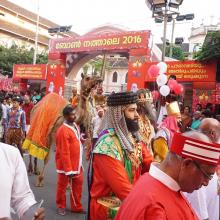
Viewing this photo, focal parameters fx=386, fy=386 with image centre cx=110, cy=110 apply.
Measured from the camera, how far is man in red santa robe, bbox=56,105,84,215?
552 centimetres

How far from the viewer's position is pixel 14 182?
2.06 m

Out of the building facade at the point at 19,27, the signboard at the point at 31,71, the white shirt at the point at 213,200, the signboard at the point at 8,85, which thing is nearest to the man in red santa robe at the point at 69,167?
the white shirt at the point at 213,200

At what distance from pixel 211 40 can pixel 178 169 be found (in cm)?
1355

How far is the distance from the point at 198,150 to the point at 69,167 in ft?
13.1

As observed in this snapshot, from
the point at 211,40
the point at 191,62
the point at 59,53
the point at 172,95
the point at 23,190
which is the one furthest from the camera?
the point at 59,53

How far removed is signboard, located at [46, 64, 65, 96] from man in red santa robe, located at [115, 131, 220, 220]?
810 inches

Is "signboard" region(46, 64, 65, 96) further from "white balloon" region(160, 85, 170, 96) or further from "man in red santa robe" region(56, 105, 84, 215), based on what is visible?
"man in red santa robe" region(56, 105, 84, 215)

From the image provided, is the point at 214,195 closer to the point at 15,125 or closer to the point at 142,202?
the point at 142,202

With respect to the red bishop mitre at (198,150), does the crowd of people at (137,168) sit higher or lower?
lower

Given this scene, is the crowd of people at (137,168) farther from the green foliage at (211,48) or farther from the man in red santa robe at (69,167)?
the green foliage at (211,48)

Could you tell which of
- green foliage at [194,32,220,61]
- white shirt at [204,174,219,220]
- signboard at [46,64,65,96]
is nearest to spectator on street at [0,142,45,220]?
white shirt at [204,174,219,220]

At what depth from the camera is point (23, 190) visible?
2.08m

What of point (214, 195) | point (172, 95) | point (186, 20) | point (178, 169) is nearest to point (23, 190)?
point (178, 169)

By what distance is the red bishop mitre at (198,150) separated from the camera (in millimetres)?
1682
